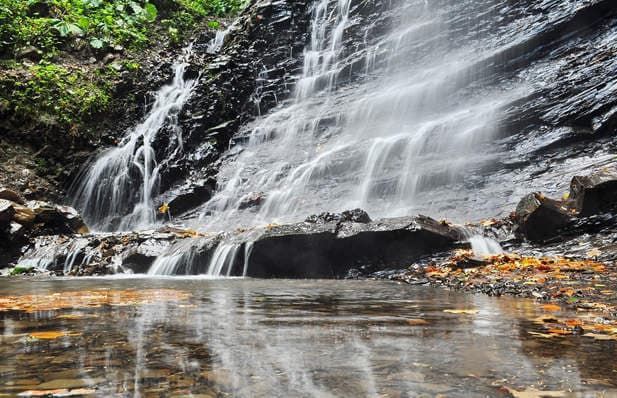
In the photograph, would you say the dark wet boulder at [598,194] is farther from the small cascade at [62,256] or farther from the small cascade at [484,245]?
the small cascade at [62,256]

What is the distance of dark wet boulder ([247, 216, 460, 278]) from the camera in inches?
269

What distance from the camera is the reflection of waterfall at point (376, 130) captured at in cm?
1109

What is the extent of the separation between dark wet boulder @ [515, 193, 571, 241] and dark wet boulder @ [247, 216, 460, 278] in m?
1.11

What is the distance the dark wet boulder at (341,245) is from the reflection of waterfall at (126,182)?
894 cm

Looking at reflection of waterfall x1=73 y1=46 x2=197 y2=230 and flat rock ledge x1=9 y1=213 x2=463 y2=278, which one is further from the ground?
reflection of waterfall x1=73 y1=46 x2=197 y2=230

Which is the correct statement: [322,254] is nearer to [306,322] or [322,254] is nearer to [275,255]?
[275,255]

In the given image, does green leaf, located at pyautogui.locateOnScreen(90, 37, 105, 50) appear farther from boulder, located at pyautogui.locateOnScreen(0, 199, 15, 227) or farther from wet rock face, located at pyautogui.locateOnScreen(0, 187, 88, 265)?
boulder, located at pyautogui.locateOnScreen(0, 199, 15, 227)

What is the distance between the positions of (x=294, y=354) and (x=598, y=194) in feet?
21.7

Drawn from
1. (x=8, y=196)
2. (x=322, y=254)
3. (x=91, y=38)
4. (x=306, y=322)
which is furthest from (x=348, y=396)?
(x=91, y=38)

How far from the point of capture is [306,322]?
272cm

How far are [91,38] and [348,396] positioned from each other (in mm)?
23547

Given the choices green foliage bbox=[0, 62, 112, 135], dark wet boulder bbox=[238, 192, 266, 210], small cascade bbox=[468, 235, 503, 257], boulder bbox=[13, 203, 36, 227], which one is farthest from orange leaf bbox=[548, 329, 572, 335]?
green foliage bbox=[0, 62, 112, 135]

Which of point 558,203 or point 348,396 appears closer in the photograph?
point 348,396

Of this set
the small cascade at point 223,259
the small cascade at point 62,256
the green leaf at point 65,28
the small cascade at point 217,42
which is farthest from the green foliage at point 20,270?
the small cascade at point 217,42
